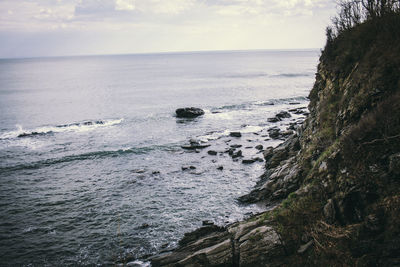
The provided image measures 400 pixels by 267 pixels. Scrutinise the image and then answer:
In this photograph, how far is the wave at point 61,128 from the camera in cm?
5372

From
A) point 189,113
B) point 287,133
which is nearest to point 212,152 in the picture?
point 287,133

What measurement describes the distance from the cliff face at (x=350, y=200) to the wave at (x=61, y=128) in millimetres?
46433

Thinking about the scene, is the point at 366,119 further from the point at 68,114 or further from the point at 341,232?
the point at 68,114

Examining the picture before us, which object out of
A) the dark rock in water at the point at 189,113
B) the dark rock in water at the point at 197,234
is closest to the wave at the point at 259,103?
the dark rock in water at the point at 189,113

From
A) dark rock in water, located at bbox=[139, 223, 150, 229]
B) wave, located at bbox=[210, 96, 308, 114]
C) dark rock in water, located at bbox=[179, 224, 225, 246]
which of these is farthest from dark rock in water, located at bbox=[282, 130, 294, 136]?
dark rock in water, located at bbox=[139, 223, 150, 229]

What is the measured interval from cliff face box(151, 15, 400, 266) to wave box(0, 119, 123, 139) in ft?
152

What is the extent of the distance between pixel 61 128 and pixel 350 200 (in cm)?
5933

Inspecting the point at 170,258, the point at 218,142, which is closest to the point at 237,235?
the point at 170,258

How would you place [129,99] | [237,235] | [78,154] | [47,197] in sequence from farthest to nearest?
1. [129,99]
2. [78,154]
3. [47,197]
4. [237,235]

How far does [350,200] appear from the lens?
12.8 metres

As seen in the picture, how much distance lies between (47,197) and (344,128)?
30.1 metres

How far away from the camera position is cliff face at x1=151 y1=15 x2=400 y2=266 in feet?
37.3

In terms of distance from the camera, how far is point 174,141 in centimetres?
4712

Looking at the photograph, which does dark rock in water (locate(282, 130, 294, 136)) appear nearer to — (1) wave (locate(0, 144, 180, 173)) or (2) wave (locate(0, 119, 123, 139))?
(1) wave (locate(0, 144, 180, 173))
